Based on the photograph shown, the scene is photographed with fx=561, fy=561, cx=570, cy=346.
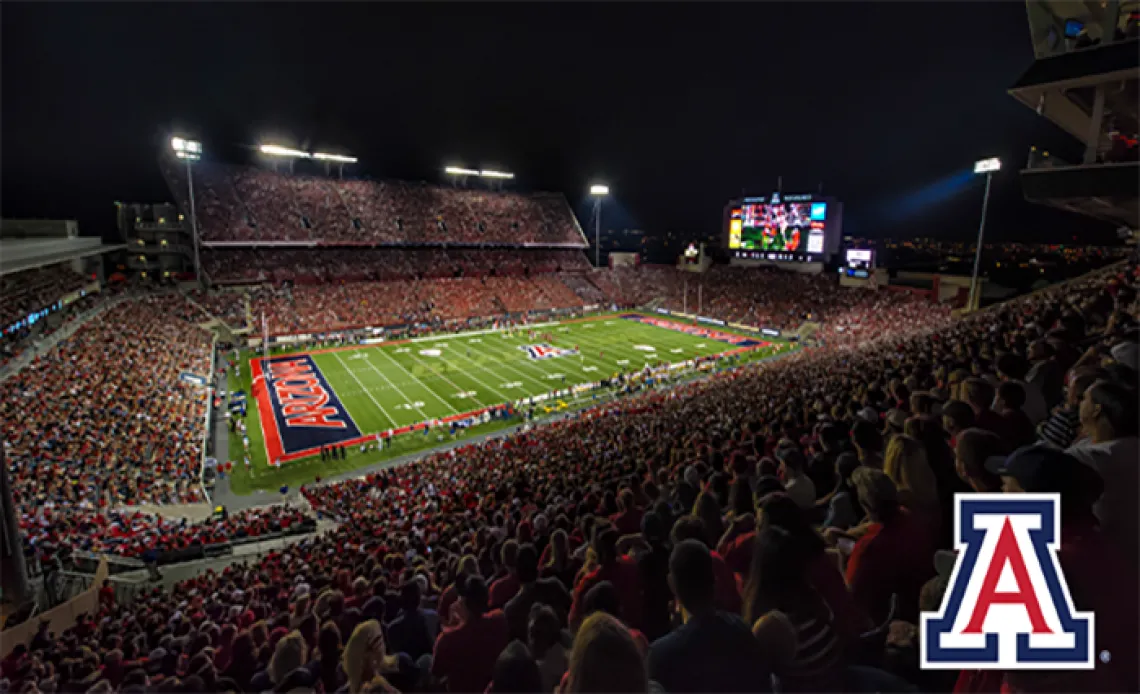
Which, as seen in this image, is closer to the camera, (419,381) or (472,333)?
(419,381)

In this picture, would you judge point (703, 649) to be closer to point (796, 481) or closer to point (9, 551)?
point (796, 481)

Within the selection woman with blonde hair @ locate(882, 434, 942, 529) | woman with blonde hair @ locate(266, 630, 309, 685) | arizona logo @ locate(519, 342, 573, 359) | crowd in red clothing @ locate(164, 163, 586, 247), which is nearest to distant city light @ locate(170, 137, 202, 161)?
crowd in red clothing @ locate(164, 163, 586, 247)

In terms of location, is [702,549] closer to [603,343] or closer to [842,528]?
[842,528]

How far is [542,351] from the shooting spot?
39000 mm

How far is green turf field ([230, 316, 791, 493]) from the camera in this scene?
2277cm

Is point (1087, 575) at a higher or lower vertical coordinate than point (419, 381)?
higher

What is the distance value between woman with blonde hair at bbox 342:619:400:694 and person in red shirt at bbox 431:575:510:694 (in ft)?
0.97

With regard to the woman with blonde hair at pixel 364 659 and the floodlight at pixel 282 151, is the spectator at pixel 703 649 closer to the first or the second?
the woman with blonde hair at pixel 364 659

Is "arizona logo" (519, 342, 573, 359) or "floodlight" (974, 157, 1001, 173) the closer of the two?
"floodlight" (974, 157, 1001, 173)

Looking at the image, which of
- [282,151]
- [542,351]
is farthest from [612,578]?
[282,151]

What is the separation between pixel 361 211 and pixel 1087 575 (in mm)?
66053

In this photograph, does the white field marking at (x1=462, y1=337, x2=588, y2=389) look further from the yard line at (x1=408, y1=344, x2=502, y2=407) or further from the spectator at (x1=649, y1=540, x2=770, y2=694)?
the spectator at (x1=649, y1=540, x2=770, y2=694)

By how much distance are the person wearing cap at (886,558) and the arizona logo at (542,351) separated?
34629 millimetres

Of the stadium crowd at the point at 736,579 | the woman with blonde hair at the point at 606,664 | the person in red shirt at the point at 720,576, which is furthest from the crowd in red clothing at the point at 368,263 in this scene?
the woman with blonde hair at the point at 606,664
